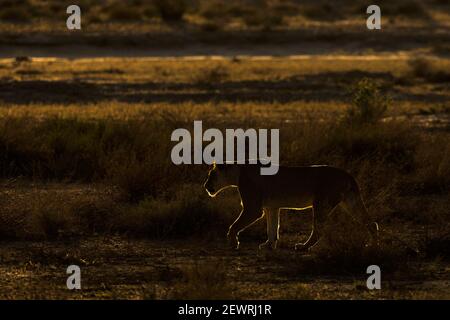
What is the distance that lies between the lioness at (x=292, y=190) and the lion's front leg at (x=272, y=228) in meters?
0.07

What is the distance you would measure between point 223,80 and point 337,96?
14.6 ft

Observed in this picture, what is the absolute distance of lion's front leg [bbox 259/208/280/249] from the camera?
1344 centimetres

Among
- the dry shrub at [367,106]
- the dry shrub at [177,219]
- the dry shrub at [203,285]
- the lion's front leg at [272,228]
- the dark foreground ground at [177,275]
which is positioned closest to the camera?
the dry shrub at [203,285]

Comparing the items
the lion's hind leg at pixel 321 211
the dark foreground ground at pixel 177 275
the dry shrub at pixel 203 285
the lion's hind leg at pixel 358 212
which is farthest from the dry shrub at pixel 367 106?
the dry shrub at pixel 203 285

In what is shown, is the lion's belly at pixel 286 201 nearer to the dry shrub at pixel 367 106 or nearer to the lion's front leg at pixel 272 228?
the lion's front leg at pixel 272 228

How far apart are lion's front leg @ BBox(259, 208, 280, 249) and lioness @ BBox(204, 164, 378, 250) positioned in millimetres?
72

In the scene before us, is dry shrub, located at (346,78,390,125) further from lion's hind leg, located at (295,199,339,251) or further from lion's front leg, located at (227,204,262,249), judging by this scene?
lion's front leg, located at (227,204,262,249)

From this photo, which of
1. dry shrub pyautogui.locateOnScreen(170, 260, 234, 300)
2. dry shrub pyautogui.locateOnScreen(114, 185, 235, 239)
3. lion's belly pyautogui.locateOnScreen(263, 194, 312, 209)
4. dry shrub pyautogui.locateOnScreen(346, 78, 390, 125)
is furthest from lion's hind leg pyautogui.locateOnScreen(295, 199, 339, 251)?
dry shrub pyautogui.locateOnScreen(346, 78, 390, 125)

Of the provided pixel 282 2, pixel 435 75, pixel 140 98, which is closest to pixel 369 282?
pixel 140 98

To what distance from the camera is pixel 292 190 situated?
43.1ft

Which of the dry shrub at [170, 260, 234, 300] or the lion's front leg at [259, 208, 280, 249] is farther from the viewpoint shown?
the lion's front leg at [259, 208, 280, 249]

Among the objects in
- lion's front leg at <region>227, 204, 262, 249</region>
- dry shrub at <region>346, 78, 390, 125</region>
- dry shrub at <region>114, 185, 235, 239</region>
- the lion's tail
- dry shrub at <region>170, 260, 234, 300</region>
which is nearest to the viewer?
dry shrub at <region>170, 260, 234, 300</region>

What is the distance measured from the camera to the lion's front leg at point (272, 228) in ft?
44.1

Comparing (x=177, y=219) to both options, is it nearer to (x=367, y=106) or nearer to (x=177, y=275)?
(x=177, y=275)
